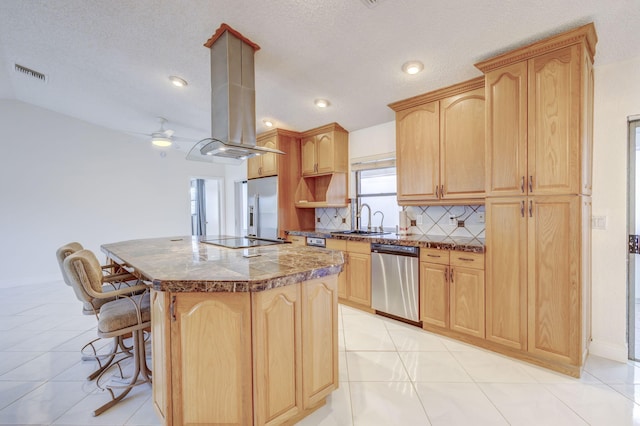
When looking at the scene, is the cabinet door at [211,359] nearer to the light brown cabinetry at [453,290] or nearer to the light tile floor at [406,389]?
the light tile floor at [406,389]

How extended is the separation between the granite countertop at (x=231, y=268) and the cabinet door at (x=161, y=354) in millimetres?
123

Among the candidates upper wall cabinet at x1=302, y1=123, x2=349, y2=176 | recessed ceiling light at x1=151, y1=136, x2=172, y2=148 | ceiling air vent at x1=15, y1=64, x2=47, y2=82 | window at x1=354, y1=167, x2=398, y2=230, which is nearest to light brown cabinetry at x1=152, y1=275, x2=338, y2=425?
window at x1=354, y1=167, x2=398, y2=230

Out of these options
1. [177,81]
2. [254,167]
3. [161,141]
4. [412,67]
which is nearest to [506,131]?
[412,67]

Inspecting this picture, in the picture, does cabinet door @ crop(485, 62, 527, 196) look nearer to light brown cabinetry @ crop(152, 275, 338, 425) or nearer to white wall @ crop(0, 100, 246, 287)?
light brown cabinetry @ crop(152, 275, 338, 425)

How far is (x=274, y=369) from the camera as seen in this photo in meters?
1.36

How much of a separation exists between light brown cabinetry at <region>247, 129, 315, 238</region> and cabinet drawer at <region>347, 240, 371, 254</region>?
50.0 inches

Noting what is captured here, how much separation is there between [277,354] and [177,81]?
318 cm

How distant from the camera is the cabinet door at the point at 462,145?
8.16ft

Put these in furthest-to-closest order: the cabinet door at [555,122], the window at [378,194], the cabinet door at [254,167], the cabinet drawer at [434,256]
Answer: the cabinet door at [254,167] < the window at [378,194] < the cabinet drawer at [434,256] < the cabinet door at [555,122]

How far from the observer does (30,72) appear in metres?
3.38

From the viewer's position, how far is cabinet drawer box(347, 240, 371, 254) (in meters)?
3.02

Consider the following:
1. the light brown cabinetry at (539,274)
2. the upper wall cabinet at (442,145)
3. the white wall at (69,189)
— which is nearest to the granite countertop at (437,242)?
the light brown cabinetry at (539,274)

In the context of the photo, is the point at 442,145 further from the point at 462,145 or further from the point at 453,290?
the point at 453,290

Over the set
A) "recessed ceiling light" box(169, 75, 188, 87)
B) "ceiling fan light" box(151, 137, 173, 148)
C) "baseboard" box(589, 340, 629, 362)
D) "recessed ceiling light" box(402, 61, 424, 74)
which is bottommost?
"baseboard" box(589, 340, 629, 362)
